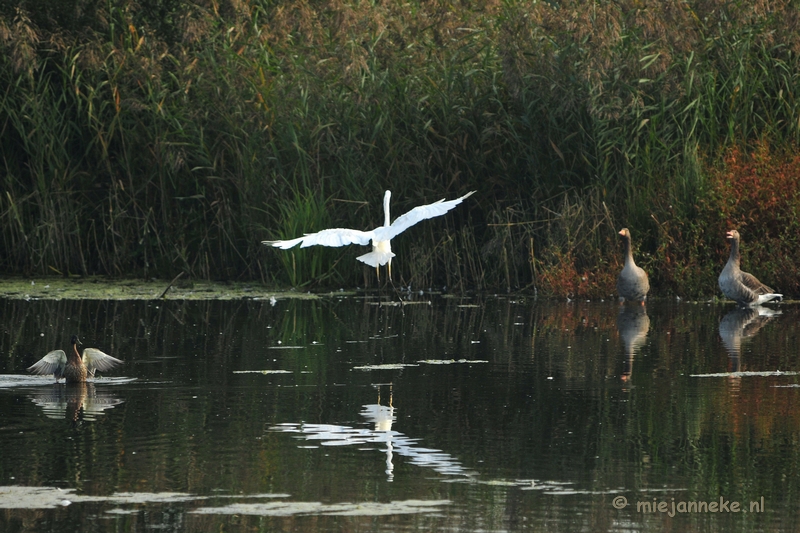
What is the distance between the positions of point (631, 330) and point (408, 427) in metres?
5.07

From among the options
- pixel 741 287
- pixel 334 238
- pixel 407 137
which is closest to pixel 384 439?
pixel 334 238

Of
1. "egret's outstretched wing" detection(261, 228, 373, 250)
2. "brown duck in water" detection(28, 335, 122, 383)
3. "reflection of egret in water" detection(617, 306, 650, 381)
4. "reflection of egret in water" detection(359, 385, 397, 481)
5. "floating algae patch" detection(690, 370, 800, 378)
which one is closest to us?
"reflection of egret in water" detection(359, 385, 397, 481)

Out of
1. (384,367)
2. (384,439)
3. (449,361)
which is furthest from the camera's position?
(449,361)

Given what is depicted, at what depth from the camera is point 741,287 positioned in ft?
45.5

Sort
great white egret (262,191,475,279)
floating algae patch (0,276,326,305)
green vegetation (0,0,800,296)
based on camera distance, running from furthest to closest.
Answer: green vegetation (0,0,800,296), floating algae patch (0,276,326,305), great white egret (262,191,475,279)

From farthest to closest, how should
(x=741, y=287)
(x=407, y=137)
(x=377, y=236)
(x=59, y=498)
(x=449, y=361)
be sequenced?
(x=407, y=137) → (x=741, y=287) → (x=377, y=236) → (x=449, y=361) → (x=59, y=498)

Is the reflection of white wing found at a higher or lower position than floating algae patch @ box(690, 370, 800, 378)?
lower

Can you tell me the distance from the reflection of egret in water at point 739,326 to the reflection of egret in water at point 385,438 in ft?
9.82

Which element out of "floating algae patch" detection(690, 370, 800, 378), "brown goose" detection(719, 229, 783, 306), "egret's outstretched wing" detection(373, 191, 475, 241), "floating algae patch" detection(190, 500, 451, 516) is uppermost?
"egret's outstretched wing" detection(373, 191, 475, 241)

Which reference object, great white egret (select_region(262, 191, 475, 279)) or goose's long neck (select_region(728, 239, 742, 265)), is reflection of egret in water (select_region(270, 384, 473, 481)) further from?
goose's long neck (select_region(728, 239, 742, 265))

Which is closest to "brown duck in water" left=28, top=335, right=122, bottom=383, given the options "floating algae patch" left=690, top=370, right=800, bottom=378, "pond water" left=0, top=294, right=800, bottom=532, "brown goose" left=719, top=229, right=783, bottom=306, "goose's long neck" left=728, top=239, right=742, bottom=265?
"pond water" left=0, top=294, right=800, bottom=532

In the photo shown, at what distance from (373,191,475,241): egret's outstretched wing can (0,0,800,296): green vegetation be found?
9.74ft

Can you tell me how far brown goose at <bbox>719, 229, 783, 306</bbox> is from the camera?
45.5 ft

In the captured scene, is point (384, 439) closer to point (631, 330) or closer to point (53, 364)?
point (53, 364)
